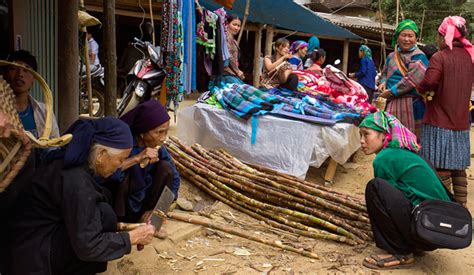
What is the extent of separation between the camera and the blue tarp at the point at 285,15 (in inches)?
366

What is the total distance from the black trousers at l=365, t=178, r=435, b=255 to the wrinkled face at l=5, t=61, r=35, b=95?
2.35 meters

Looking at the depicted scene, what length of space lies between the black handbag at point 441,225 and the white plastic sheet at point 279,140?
6.24 ft

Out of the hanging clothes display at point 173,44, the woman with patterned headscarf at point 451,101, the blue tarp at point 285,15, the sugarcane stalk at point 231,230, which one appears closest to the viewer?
the sugarcane stalk at point 231,230

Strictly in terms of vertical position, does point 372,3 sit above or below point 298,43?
above

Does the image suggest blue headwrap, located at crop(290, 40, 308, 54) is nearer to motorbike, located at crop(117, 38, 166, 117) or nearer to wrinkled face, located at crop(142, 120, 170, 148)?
motorbike, located at crop(117, 38, 166, 117)

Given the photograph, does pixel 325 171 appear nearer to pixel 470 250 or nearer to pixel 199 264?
pixel 470 250

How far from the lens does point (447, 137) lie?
4.14 metres

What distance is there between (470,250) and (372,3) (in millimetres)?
21894

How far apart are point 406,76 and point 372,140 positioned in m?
1.89

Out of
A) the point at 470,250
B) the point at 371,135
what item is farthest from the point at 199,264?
the point at 470,250

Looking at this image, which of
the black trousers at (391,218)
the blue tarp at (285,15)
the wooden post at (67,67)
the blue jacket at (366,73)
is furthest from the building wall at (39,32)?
the blue jacket at (366,73)

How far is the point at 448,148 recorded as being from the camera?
13.6 ft

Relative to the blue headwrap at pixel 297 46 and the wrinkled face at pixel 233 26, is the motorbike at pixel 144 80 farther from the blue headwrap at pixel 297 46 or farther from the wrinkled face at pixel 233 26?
the blue headwrap at pixel 297 46

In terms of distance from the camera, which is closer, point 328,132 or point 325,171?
point 328,132
